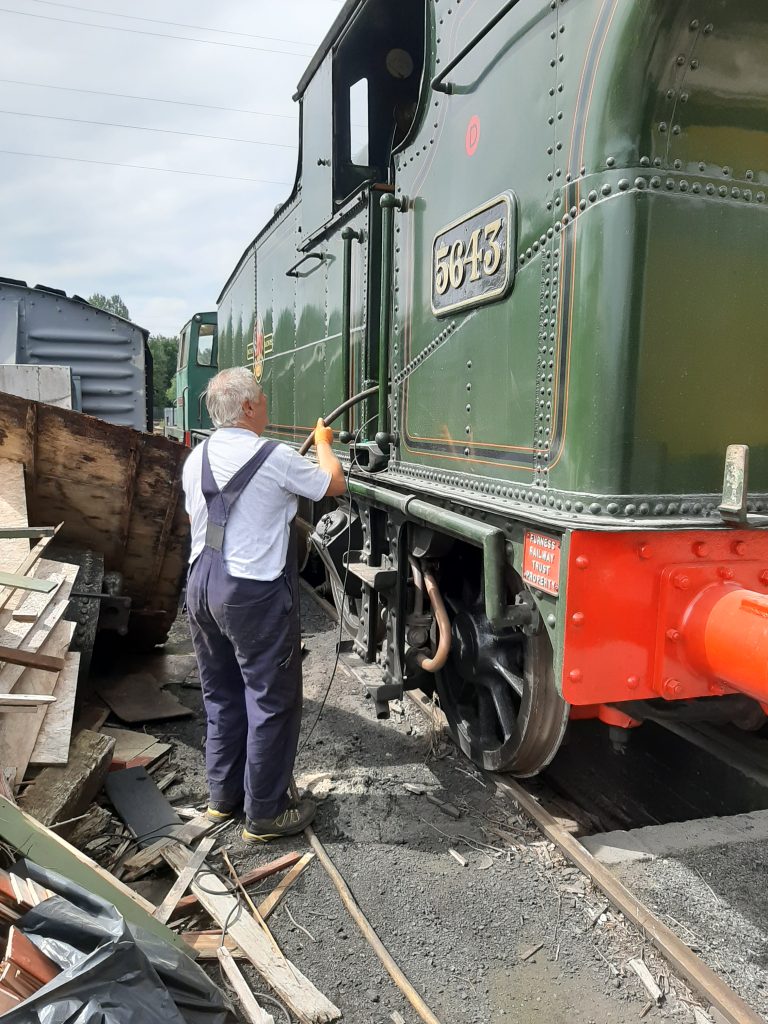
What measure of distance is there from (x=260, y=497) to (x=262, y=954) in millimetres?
1606

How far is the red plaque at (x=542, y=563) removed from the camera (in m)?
2.31

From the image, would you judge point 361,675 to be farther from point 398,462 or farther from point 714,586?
point 714,586

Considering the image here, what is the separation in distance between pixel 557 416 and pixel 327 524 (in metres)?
2.47

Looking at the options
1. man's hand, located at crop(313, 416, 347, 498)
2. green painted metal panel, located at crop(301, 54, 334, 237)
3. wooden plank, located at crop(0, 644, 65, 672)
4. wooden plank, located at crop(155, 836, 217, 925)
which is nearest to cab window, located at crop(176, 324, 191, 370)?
green painted metal panel, located at crop(301, 54, 334, 237)

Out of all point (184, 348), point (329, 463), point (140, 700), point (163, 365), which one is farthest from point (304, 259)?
point (163, 365)

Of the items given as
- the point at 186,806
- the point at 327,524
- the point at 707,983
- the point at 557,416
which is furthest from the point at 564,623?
the point at 327,524

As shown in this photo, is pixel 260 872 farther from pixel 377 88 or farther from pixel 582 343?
pixel 377 88

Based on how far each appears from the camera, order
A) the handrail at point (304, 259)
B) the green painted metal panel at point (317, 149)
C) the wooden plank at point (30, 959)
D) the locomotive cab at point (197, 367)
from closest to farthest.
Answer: the wooden plank at point (30, 959)
the green painted metal panel at point (317, 149)
the handrail at point (304, 259)
the locomotive cab at point (197, 367)

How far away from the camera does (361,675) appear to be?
12.9 feet

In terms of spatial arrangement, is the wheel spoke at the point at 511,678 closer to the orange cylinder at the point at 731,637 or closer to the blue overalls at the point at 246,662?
the blue overalls at the point at 246,662

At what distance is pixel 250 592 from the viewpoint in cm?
305

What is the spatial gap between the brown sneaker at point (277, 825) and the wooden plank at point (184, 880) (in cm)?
15

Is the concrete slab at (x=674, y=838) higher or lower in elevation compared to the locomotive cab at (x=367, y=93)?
lower

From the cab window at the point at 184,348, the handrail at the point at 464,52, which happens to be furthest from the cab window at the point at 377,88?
the cab window at the point at 184,348
